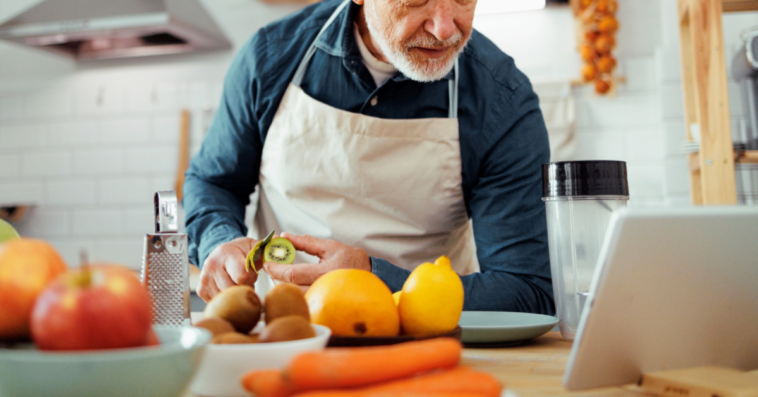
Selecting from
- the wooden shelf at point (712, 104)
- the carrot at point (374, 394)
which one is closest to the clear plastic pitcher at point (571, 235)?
the carrot at point (374, 394)

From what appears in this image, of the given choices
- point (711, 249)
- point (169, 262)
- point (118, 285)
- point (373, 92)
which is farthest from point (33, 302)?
point (373, 92)

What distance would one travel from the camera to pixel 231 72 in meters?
1.57

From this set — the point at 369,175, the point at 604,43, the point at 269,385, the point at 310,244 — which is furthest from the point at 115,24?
the point at 269,385

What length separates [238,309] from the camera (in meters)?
0.55

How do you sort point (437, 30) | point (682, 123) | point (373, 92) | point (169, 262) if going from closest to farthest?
point (169, 262) < point (437, 30) < point (373, 92) < point (682, 123)

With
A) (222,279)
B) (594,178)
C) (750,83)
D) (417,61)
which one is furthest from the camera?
(750,83)

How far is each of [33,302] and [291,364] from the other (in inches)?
7.2

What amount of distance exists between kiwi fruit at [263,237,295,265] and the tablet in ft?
1.81

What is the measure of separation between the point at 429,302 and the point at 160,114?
8.38 ft

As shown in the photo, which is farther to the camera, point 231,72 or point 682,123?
point 682,123

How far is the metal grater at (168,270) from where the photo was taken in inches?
31.7

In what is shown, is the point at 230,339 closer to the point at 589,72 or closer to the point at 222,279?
the point at 222,279

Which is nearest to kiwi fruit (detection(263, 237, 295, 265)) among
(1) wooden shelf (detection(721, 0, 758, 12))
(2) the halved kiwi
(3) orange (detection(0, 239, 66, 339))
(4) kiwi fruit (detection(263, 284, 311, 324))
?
(2) the halved kiwi

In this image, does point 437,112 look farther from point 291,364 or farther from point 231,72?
point 291,364
